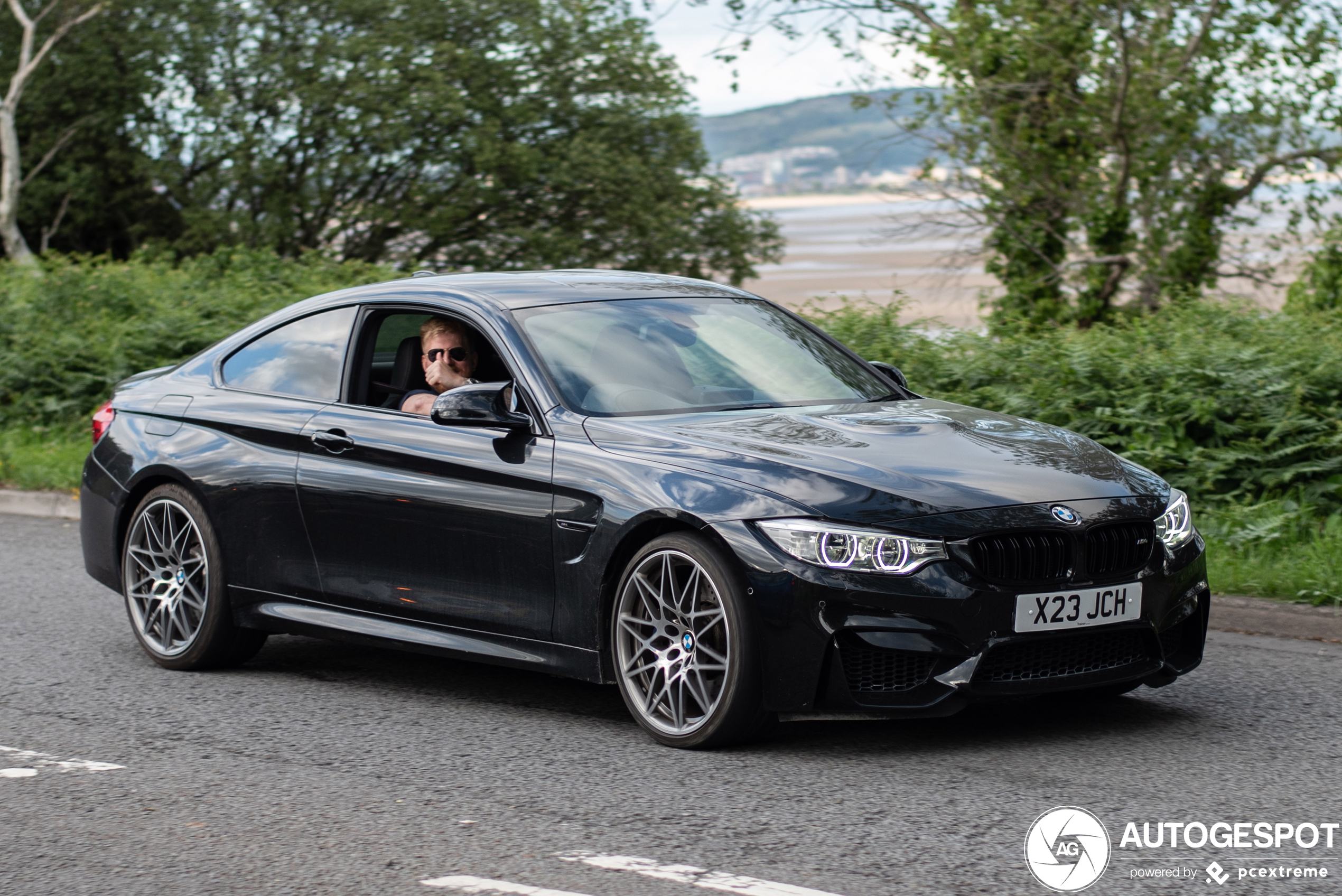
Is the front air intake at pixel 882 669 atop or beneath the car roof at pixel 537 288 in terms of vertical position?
beneath

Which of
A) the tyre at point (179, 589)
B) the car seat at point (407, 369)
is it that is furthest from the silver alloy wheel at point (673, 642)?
the tyre at point (179, 589)

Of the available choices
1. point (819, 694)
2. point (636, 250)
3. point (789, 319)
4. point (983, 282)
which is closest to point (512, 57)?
point (636, 250)

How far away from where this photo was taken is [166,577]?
24.2 feet

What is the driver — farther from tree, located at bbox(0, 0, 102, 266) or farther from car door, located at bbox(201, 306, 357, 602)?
tree, located at bbox(0, 0, 102, 266)

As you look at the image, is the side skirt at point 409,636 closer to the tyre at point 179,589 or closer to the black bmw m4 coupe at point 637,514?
Answer: the black bmw m4 coupe at point 637,514

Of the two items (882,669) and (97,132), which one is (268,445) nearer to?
(882,669)

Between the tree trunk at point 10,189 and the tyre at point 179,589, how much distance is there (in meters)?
30.9

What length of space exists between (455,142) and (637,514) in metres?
29.6

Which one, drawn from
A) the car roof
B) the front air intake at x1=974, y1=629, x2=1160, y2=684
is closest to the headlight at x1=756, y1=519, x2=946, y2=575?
the front air intake at x1=974, y1=629, x2=1160, y2=684

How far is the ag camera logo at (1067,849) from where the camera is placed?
13.9 feet

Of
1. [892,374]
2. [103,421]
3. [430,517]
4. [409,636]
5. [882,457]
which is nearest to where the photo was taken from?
[882,457]

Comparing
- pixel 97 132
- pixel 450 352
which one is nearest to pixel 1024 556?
pixel 450 352

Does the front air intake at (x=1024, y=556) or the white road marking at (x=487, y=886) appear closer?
the white road marking at (x=487, y=886)

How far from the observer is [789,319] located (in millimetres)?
7195
